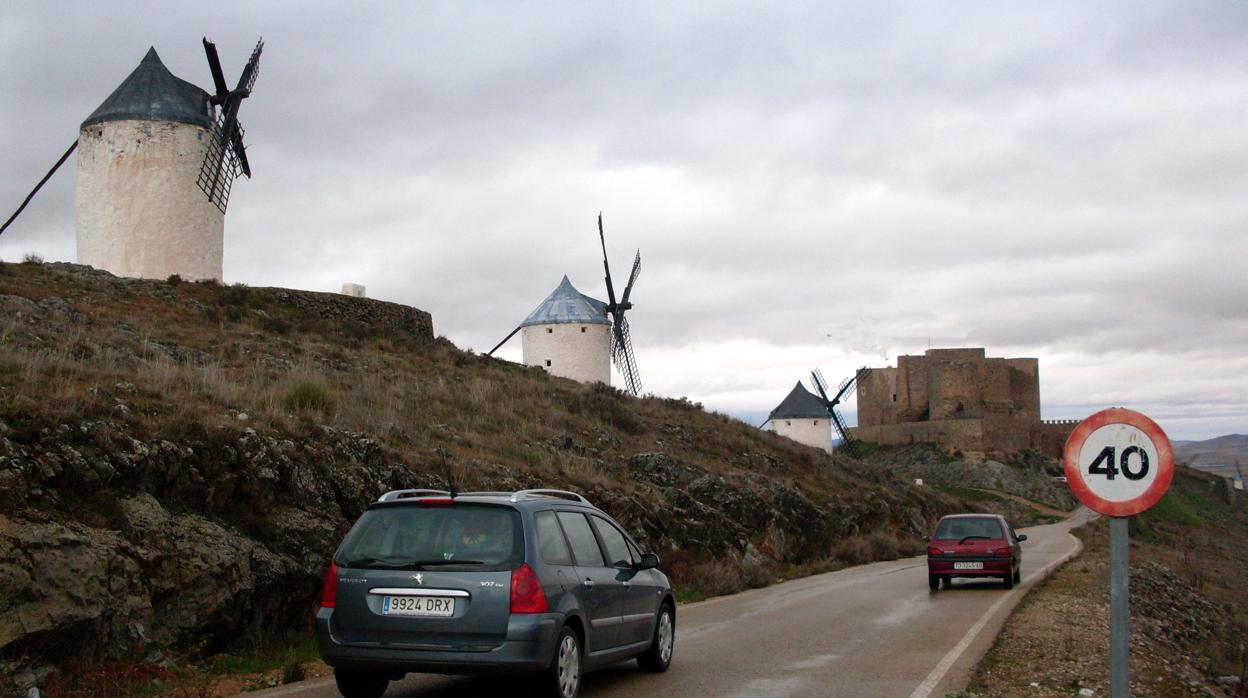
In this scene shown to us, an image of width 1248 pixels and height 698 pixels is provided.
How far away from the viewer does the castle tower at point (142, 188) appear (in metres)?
34.7

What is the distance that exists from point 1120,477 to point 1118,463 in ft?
0.26

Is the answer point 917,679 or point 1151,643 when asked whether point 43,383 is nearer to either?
point 917,679

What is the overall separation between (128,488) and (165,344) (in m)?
12.8

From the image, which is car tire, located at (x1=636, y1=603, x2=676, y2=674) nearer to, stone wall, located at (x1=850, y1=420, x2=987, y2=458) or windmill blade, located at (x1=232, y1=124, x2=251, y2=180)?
windmill blade, located at (x1=232, y1=124, x2=251, y2=180)

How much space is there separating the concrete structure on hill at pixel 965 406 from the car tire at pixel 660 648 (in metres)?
68.2

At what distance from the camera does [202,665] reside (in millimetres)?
10242

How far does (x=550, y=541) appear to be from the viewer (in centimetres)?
891

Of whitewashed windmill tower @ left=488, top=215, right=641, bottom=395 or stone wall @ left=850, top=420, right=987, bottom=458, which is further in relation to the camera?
stone wall @ left=850, top=420, right=987, bottom=458

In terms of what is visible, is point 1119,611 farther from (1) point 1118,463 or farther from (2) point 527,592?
(2) point 527,592

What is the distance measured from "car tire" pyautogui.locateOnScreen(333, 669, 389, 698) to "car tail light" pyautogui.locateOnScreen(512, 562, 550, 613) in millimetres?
1545

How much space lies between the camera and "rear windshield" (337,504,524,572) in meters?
8.38

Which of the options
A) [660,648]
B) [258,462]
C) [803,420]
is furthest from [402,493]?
[803,420]

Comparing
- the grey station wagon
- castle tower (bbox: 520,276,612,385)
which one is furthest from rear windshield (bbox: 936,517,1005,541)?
castle tower (bbox: 520,276,612,385)

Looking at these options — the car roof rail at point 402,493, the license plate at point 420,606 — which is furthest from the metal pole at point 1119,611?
the car roof rail at point 402,493
